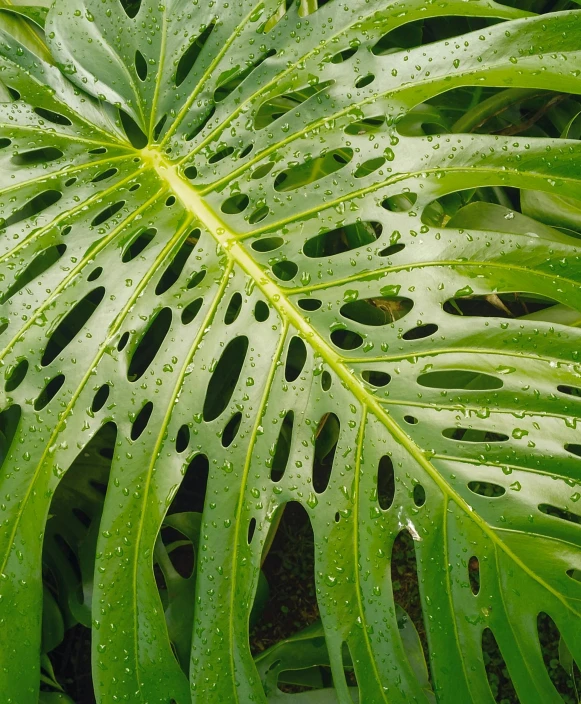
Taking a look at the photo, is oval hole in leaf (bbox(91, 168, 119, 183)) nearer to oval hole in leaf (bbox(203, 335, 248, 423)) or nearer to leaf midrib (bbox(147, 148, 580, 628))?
leaf midrib (bbox(147, 148, 580, 628))

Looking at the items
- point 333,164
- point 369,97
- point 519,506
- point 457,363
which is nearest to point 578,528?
point 519,506

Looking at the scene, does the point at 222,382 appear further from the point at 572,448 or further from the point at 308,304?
the point at 572,448

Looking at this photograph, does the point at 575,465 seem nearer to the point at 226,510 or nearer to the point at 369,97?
the point at 226,510

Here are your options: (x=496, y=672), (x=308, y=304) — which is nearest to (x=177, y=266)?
(x=308, y=304)

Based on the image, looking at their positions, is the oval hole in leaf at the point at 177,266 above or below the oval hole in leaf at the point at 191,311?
above

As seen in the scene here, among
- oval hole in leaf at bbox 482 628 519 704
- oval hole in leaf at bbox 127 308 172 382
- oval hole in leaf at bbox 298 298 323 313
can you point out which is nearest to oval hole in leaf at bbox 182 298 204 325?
oval hole in leaf at bbox 127 308 172 382

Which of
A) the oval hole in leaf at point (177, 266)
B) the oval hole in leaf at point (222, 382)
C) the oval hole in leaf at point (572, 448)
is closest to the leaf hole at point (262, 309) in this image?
the oval hole in leaf at point (222, 382)

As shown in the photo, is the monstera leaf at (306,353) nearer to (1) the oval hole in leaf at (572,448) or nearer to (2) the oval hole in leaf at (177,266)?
(1) the oval hole in leaf at (572,448)
